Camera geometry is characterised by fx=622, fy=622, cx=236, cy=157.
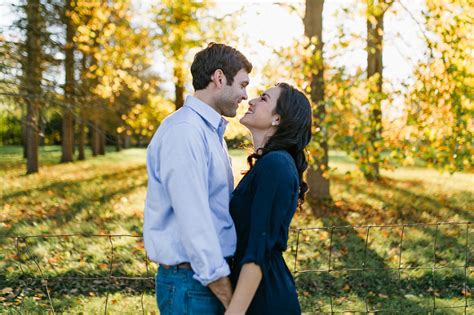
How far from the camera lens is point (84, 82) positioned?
16141 mm

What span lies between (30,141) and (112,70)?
8293 mm

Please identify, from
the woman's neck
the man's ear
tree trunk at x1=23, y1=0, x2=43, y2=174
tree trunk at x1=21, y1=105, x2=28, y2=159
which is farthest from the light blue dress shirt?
tree trunk at x1=21, y1=105, x2=28, y2=159

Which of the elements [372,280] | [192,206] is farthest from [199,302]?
[372,280]

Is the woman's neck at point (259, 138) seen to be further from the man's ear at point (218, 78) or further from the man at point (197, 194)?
the man's ear at point (218, 78)

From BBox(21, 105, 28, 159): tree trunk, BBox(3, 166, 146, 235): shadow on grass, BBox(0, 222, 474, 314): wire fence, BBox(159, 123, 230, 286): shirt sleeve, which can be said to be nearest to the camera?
BBox(159, 123, 230, 286): shirt sleeve

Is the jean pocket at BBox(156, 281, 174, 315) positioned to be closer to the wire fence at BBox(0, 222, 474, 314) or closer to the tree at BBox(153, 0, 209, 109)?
the wire fence at BBox(0, 222, 474, 314)

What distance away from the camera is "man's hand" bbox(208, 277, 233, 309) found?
8.14 feet

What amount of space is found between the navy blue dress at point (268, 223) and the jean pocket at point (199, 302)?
0.16 m

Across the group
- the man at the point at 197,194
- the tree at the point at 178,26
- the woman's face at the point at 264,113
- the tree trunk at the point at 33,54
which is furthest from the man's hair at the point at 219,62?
the tree trunk at the point at 33,54

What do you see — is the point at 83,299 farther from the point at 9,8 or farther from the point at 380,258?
the point at 9,8

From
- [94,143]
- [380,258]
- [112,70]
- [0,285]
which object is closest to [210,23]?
[112,70]

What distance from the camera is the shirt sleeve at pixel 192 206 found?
2.40 m

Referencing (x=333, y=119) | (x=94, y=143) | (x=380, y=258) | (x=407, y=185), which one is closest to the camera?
(x=380, y=258)

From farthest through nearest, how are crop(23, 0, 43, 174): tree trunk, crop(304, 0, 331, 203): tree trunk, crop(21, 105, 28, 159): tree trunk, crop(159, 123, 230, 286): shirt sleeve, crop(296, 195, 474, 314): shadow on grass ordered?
crop(21, 105, 28, 159): tree trunk, crop(23, 0, 43, 174): tree trunk, crop(304, 0, 331, 203): tree trunk, crop(296, 195, 474, 314): shadow on grass, crop(159, 123, 230, 286): shirt sleeve
